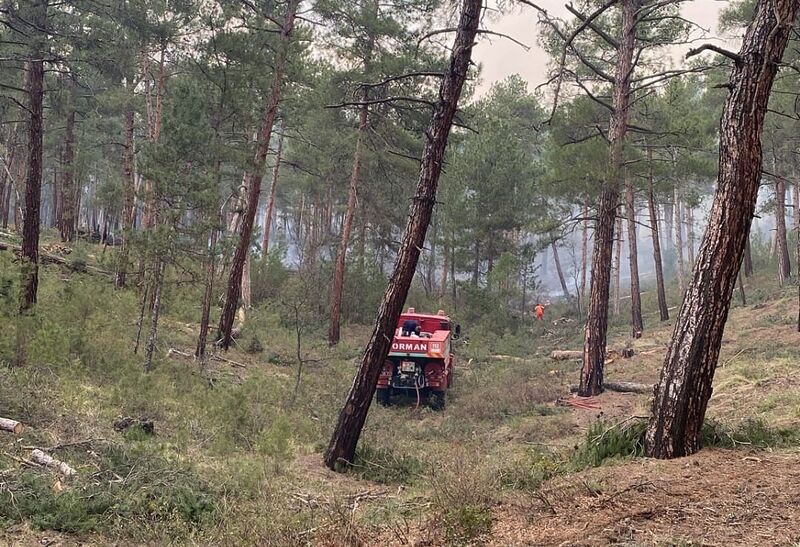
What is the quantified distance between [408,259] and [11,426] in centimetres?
511

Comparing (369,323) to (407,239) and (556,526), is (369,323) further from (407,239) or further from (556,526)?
(556,526)

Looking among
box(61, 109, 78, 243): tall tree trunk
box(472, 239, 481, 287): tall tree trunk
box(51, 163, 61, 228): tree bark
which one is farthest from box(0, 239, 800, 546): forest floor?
box(51, 163, 61, 228): tree bark

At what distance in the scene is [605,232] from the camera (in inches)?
501

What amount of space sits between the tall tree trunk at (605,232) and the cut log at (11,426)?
10.9 m

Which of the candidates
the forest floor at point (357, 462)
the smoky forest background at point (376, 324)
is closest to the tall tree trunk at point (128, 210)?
the smoky forest background at point (376, 324)

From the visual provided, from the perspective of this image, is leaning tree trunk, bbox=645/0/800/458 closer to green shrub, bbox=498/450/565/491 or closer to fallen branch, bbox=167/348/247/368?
green shrub, bbox=498/450/565/491

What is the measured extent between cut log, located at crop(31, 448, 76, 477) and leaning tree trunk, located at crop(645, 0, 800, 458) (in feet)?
19.6

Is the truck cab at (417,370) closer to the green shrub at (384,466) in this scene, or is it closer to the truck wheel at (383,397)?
the truck wheel at (383,397)

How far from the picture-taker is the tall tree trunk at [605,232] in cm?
1273

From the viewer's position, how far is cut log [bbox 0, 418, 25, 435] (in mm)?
6316

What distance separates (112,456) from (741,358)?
1346 cm

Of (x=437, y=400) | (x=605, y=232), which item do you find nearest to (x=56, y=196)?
(x=437, y=400)

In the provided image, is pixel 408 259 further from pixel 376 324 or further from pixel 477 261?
pixel 477 261

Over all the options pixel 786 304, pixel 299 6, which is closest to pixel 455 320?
pixel 786 304
